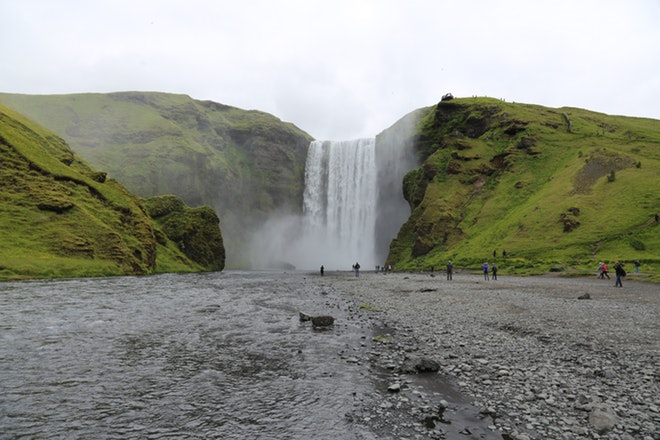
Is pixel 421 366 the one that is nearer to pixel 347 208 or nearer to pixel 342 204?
pixel 347 208

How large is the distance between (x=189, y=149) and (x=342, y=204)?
6557 centimetres

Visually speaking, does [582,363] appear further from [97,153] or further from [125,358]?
[97,153]

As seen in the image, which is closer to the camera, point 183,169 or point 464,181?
point 464,181

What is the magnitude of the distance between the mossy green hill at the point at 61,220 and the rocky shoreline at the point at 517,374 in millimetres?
43066

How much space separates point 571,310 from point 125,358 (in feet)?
68.6

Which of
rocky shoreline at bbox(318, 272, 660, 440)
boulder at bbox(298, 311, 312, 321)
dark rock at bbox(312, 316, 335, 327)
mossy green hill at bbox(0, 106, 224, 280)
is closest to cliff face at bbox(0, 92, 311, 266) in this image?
mossy green hill at bbox(0, 106, 224, 280)

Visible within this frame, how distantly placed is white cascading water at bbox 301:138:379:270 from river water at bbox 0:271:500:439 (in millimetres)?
97434

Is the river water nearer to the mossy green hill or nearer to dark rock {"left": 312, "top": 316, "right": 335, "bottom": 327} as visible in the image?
dark rock {"left": 312, "top": 316, "right": 335, "bottom": 327}

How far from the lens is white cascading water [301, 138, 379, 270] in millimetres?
115812

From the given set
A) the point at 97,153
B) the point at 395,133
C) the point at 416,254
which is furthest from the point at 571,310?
the point at 97,153

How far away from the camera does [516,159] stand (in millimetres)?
84312

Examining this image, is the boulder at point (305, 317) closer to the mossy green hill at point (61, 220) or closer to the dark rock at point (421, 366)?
the dark rock at point (421, 366)

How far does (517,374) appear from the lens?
31.6ft

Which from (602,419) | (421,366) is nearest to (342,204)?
(421,366)
